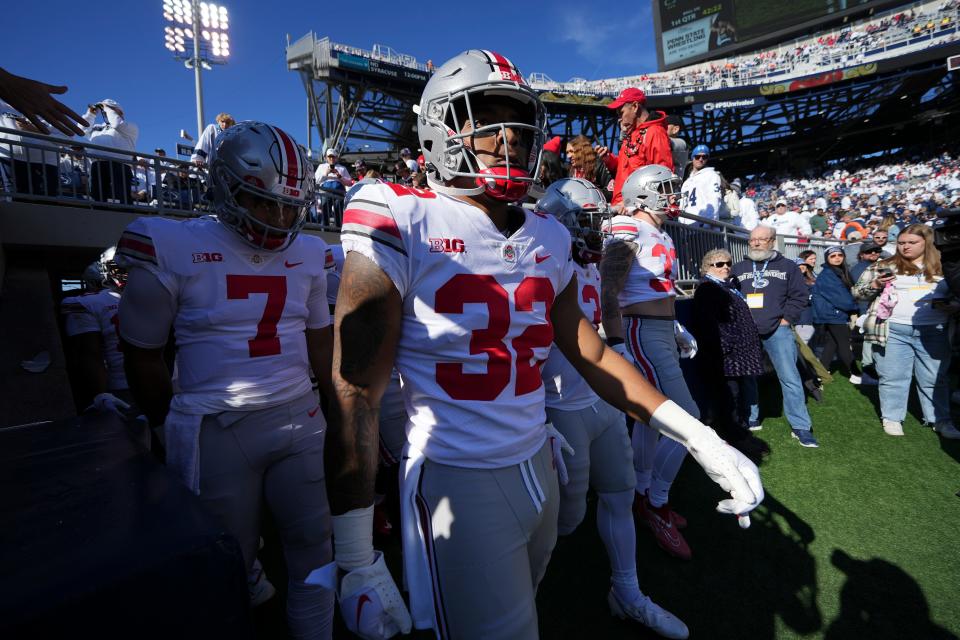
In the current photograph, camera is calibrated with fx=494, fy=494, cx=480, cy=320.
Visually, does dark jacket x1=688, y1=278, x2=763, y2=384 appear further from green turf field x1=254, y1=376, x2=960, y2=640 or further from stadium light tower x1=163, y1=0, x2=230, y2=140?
stadium light tower x1=163, y1=0, x2=230, y2=140

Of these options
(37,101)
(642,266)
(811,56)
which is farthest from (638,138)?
(811,56)

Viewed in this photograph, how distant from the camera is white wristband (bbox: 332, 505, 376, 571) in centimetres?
127

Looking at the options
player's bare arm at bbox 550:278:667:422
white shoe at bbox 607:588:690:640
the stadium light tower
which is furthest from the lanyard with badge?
the stadium light tower

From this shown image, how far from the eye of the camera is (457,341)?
56.2 inches

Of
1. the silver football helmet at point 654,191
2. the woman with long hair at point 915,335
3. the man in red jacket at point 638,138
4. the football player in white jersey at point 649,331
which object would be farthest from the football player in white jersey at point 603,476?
the woman with long hair at point 915,335

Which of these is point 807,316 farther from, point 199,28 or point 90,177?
point 199,28

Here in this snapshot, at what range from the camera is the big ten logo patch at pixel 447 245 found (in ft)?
4.65

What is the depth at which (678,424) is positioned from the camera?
5.38 feet

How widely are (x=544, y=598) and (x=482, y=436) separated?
2092mm

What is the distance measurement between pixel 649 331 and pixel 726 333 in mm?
2025

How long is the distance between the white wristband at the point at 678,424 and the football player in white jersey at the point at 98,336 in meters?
2.84

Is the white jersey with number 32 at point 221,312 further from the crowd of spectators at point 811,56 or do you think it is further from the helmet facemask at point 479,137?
the crowd of spectators at point 811,56

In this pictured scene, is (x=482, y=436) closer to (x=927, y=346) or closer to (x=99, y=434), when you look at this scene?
(x=99, y=434)

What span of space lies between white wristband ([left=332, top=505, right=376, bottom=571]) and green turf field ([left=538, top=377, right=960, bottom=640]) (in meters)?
1.90
